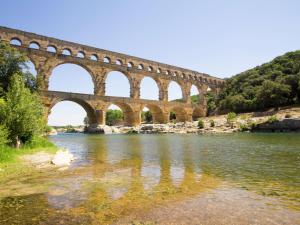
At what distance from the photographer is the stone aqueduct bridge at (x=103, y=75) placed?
46.0 metres

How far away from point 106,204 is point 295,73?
63.3m

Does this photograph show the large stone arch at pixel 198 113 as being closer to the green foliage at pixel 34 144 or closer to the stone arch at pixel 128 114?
the stone arch at pixel 128 114

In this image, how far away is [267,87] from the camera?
5700cm

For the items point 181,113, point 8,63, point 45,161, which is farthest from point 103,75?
point 45,161

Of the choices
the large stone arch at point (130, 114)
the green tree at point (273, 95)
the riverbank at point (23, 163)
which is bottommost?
the riverbank at point (23, 163)

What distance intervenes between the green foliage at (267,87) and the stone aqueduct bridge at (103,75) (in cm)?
1060

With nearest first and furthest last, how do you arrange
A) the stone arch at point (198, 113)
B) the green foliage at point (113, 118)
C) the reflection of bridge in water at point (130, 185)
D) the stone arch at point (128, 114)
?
the reflection of bridge in water at point (130, 185) → the stone arch at point (128, 114) → the stone arch at point (198, 113) → the green foliage at point (113, 118)

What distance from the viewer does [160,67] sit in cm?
6669

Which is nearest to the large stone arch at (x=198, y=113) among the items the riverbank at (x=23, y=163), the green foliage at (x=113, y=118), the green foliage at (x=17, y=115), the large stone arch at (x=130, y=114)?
the large stone arch at (x=130, y=114)

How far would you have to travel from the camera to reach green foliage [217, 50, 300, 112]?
180 ft

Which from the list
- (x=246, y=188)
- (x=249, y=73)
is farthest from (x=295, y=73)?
(x=246, y=188)

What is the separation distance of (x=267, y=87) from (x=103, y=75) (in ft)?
110

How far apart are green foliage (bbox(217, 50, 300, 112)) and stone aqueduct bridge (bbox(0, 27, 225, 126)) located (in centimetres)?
1060

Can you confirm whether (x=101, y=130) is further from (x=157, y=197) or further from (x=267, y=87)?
(x=157, y=197)
